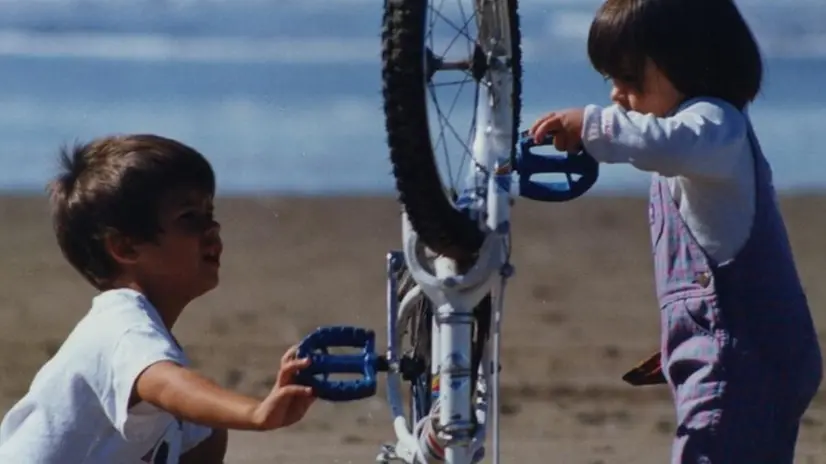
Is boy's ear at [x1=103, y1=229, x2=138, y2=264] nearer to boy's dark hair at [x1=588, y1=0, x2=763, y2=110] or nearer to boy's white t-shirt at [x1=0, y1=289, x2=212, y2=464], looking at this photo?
boy's white t-shirt at [x1=0, y1=289, x2=212, y2=464]

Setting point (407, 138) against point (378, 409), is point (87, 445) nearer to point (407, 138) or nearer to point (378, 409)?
point (407, 138)

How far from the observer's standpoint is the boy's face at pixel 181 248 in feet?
12.8

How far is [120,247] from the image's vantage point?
3918 millimetres

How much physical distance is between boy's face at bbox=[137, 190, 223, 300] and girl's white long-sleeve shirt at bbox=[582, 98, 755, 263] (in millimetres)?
784

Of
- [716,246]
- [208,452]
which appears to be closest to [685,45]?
[716,246]

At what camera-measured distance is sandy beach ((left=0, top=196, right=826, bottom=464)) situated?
7.17m

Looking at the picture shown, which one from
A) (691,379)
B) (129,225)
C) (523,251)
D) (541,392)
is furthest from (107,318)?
(523,251)

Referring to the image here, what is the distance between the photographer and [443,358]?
379cm

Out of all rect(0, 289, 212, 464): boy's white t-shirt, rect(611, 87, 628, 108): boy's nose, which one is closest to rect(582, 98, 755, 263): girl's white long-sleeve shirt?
rect(611, 87, 628, 108): boy's nose

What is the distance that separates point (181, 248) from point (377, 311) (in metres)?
6.32

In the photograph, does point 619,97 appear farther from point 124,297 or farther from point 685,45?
point 124,297

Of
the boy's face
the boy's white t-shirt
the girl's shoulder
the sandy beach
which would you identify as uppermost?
the girl's shoulder

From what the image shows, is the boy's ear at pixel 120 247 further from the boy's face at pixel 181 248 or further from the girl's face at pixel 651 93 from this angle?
the girl's face at pixel 651 93

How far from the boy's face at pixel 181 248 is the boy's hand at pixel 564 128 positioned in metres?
0.68
